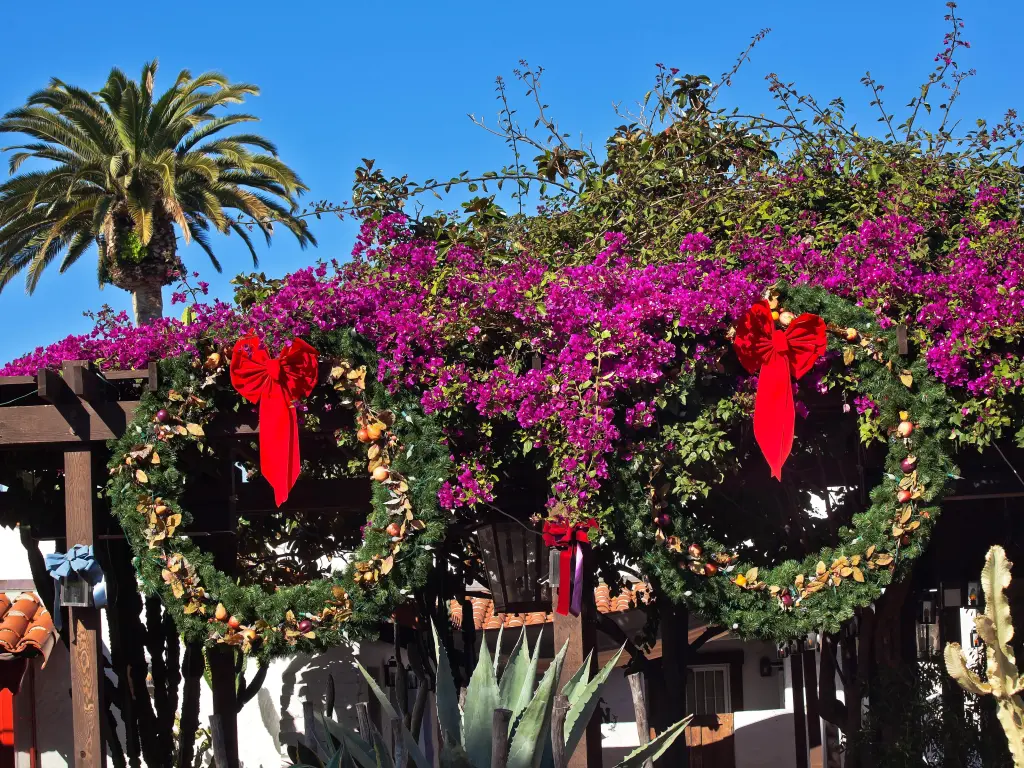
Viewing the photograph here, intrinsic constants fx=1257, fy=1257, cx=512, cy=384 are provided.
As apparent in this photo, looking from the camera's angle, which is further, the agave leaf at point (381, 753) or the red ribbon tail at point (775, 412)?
the red ribbon tail at point (775, 412)

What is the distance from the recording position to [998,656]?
543cm

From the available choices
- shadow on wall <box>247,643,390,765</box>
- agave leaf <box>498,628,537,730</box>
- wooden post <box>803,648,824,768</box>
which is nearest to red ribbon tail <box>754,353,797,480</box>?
agave leaf <box>498,628,537,730</box>

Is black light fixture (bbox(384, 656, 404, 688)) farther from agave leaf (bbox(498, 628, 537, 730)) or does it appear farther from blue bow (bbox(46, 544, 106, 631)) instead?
agave leaf (bbox(498, 628, 537, 730))

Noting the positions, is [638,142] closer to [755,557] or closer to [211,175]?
[755,557]

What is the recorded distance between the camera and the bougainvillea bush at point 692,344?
5773 millimetres

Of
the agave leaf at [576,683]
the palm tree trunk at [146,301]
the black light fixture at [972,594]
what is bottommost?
the agave leaf at [576,683]

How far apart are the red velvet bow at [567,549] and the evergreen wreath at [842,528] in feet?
0.60

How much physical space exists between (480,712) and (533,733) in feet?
1.09

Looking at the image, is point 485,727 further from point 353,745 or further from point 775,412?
point 775,412

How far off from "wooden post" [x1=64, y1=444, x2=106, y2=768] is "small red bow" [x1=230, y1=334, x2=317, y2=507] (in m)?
0.91

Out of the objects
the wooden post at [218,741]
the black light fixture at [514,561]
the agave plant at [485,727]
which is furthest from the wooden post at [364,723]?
the black light fixture at [514,561]

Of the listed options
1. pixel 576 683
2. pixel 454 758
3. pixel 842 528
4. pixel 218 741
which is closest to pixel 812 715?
pixel 842 528

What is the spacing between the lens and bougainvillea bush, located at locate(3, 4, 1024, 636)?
5.77m

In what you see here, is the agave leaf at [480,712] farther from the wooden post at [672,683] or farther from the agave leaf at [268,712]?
the agave leaf at [268,712]
